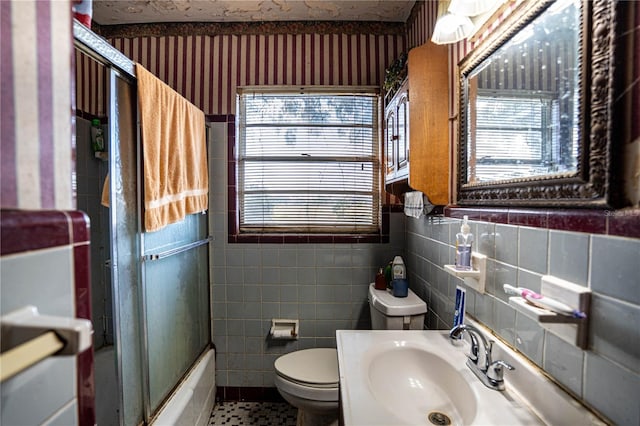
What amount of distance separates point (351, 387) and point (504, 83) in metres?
1.04

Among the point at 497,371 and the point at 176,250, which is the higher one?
the point at 176,250

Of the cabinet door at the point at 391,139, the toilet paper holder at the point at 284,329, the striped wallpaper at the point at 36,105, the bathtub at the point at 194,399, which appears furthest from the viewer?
the toilet paper holder at the point at 284,329

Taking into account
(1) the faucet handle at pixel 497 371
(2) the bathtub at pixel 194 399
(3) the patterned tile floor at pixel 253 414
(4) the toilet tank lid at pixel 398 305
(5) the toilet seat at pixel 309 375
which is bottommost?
(3) the patterned tile floor at pixel 253 414

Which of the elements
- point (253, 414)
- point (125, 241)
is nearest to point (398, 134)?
point (125, 241)

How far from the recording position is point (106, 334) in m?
1.63

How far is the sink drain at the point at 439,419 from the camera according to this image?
965 millimetres

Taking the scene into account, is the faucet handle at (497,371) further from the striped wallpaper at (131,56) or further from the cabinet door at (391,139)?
the cabinet door at (391,139)

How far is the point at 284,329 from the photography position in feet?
7.03

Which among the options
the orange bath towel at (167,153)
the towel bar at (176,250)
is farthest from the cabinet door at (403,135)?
the towel bar at (176,250)

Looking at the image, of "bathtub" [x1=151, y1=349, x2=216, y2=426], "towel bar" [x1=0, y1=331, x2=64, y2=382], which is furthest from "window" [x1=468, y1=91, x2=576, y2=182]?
"bathtub" [x1=151, y1=349, x2=216, y2=426]

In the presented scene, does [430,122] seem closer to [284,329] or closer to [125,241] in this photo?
[125,241]

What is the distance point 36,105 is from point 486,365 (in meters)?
1.23

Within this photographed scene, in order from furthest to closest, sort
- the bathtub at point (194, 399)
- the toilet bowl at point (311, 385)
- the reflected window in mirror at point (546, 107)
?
1. the toilet bowl at point (311, 385)
2. the bathtub at point (194, 399)
3. the reflected window in mirror at point (546, 107)

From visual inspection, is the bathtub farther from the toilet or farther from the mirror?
the mirror
